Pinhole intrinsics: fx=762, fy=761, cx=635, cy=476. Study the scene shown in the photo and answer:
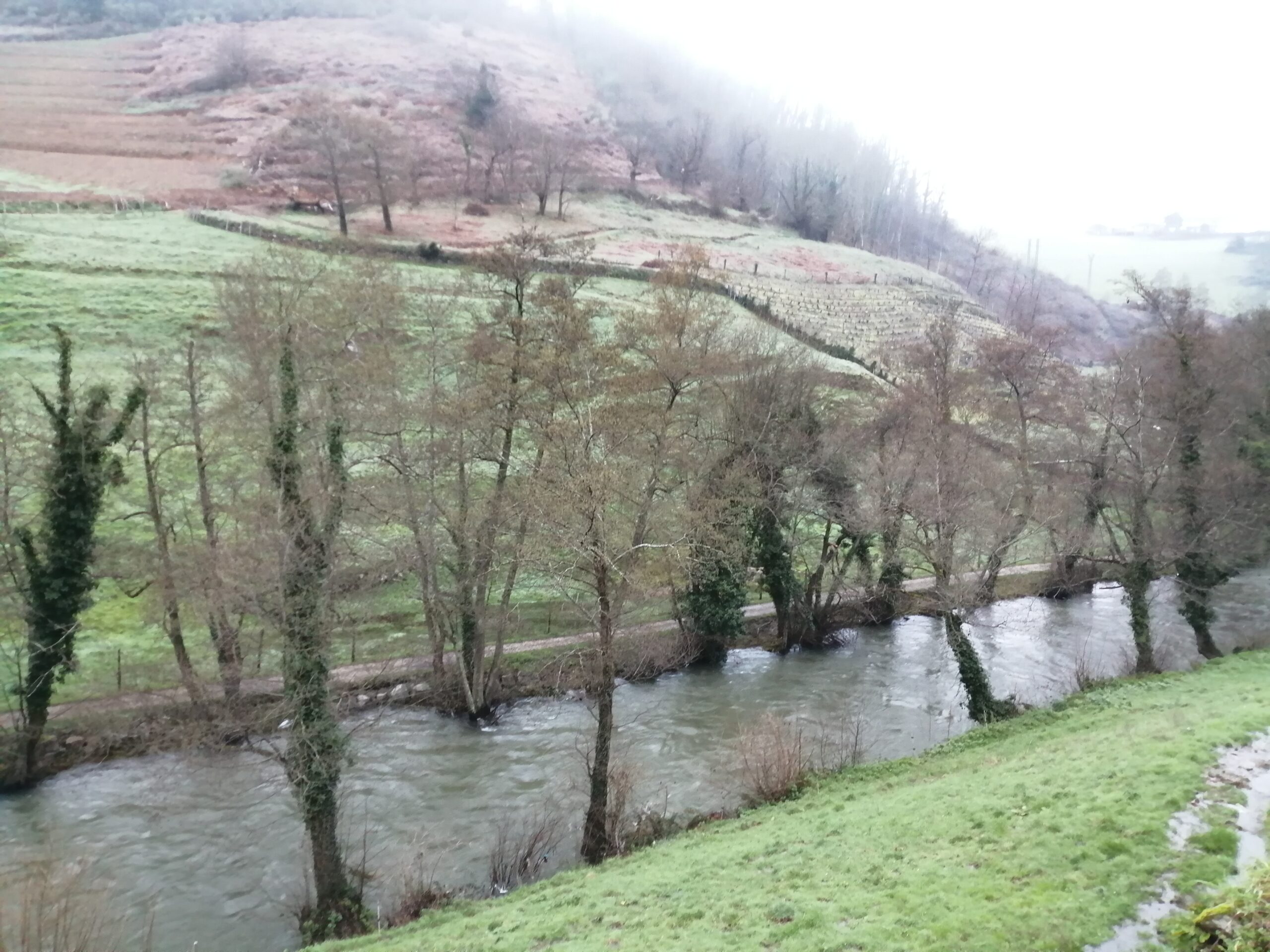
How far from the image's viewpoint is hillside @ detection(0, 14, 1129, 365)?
73688 millimetres

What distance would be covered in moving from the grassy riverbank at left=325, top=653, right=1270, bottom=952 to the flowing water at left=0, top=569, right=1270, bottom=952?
439 centimetres

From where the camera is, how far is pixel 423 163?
8988cm

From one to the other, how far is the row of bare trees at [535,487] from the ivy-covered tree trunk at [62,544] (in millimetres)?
81

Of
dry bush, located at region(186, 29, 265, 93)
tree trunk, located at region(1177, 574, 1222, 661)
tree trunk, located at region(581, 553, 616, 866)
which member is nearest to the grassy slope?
tree trunk, located at region(581, 553, 616, 866)

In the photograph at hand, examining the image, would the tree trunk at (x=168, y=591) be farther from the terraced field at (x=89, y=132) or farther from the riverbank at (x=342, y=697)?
the terraced field at (x=89, y=132)

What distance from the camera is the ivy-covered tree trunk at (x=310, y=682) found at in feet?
53.5

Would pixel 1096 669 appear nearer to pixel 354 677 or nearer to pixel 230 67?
pixel 354 677

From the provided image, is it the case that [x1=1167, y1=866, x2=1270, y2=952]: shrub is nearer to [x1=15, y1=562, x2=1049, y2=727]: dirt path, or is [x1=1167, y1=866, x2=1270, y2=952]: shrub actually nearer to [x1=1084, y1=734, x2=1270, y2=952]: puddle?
[x1=1084, y1=734, x2=1270, y2=952]: puddle

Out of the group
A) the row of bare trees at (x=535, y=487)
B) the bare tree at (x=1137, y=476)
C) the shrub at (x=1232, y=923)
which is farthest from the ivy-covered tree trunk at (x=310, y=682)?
the bare tree at (x=1137, y=476)

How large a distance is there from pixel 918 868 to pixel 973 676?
14.1 metres

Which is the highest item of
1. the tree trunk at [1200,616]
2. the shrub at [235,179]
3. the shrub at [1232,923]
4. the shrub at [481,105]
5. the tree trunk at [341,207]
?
the shrub at [481,105]

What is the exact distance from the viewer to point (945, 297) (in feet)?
314

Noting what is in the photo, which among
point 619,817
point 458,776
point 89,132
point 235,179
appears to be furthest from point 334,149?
point 619,817

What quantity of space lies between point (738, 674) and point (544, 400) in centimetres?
1413
